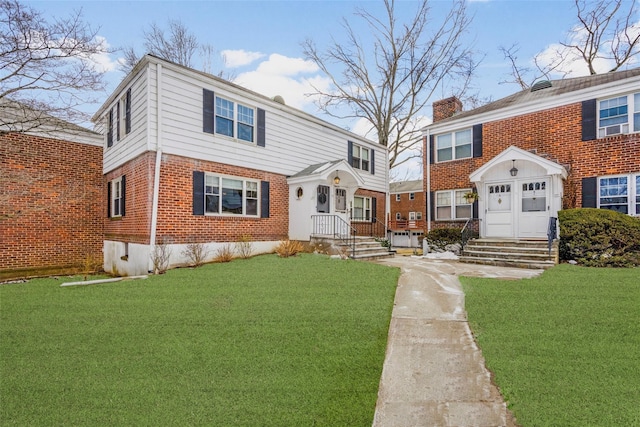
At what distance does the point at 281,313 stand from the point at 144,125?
757 centimetres

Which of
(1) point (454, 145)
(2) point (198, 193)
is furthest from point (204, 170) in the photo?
(1) point (454, 145)

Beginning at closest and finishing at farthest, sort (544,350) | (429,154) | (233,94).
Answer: (544,350) < (233,94) < (429,154)

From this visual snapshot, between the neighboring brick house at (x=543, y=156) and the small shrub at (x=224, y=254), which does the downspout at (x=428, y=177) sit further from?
the small shrub at (x=224, y=254)

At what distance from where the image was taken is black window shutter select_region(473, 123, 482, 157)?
13.5 m

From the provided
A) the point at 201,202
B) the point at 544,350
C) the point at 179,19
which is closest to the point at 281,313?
the point at 544,350

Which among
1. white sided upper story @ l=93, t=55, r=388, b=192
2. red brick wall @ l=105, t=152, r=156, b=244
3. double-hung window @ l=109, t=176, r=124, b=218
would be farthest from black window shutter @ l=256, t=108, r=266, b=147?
double-hung window @ l=109, t=176, r=124, b=218

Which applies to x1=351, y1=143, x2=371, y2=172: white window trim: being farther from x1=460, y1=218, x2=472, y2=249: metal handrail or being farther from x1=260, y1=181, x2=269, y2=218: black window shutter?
x1=460, y1=218, x2=472, y2=249: metal handrail

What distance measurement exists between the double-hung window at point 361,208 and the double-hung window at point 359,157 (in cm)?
164

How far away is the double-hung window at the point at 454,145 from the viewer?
1402 centimetres

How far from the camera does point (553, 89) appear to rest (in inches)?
498

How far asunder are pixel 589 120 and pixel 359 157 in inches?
351

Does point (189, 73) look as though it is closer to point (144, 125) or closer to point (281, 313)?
point (144, 125)

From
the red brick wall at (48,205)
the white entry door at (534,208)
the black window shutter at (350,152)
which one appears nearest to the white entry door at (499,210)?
the white entry door at (534,208)

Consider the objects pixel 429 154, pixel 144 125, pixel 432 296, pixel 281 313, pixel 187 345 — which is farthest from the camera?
pixel 429 154
